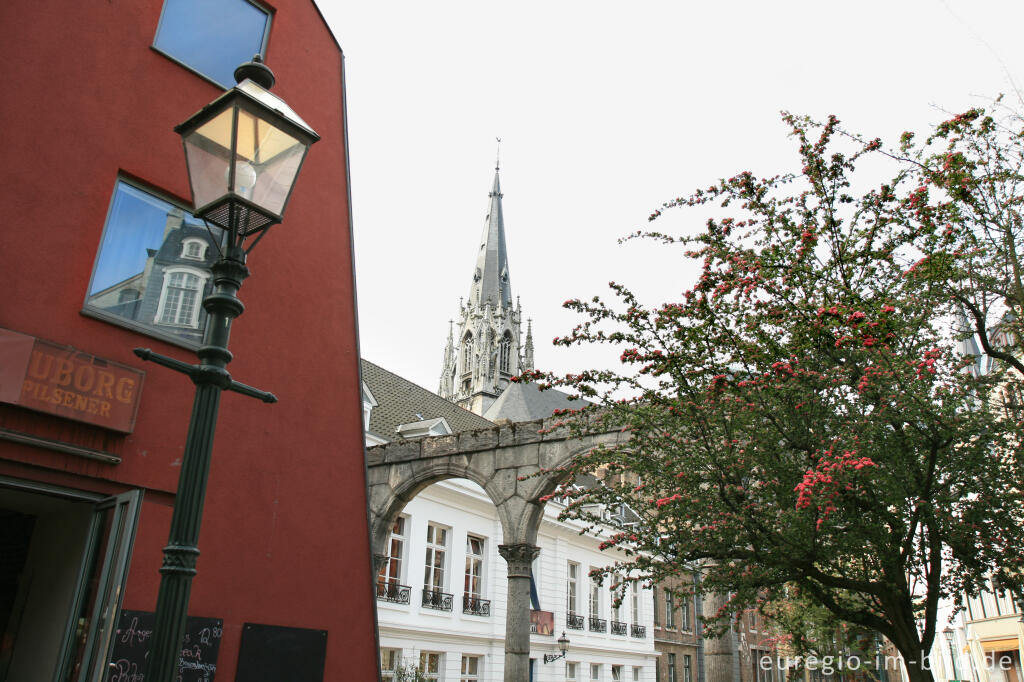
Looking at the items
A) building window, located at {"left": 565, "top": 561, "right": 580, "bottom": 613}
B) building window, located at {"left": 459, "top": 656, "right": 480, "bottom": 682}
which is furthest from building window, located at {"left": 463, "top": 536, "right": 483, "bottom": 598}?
building window, located at {"left": 565, "top": 561, "right": 580, "bottom": 613}

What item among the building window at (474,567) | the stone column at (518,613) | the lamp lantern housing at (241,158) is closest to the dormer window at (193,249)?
the lamp lantern housing at (241,158)

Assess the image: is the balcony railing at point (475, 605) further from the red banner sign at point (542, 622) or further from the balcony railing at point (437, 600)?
the red banner sign at point (542, 622)

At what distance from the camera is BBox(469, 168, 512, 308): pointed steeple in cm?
6606

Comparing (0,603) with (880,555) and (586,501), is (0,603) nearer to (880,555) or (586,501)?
(586,501)

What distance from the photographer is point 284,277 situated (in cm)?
782

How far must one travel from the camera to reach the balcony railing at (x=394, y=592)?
17995mm

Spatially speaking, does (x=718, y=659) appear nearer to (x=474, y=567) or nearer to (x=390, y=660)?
(x=390, y=660)

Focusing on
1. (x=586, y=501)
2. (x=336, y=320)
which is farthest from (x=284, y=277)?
(x=586, y=501)

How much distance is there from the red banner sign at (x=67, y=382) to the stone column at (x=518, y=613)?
8.36 metres

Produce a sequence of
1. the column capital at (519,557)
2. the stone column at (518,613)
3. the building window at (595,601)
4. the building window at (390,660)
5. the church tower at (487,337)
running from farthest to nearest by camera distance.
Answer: the church tower at (487,337) < the building window at (595,601) < the building window at (390,660) < the column capital at (519,557) < the stone column at (518,613)

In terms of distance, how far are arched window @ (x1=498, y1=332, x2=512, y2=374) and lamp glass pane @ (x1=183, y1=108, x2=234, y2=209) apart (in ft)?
195

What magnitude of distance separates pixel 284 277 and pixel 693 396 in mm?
5006

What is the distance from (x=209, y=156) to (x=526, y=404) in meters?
39.5

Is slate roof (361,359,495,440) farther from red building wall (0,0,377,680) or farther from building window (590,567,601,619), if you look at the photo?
red building wall (0,0,377,680)
